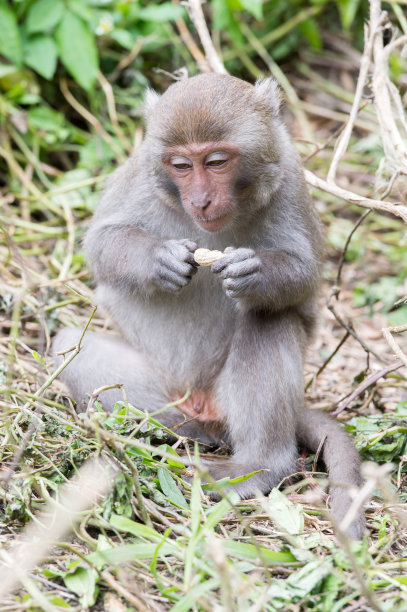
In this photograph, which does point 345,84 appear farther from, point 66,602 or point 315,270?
point 66,602

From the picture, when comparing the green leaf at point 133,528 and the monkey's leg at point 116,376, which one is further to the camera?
the monkey's leg at point 116,376

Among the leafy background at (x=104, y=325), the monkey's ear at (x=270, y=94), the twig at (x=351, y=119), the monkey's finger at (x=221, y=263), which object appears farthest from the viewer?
the twig at (x=351, y=119)

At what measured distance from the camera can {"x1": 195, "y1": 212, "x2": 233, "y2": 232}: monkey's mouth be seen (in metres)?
4.88

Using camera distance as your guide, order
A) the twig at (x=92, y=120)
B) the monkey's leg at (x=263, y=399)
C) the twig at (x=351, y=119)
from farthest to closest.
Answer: the twig at (x=92, y=120)
the twig at (x=351, y=119)
the monkey's leg at (x=263, y=399)

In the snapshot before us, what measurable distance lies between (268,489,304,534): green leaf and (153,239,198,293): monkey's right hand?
137 cm

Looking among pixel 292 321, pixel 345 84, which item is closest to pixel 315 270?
pixel 292 321

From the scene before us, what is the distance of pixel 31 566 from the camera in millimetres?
3676

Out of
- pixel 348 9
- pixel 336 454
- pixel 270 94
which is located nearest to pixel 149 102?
pixel 270 94

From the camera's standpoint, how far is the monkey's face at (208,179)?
190 inches

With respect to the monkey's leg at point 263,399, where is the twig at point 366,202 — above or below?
above

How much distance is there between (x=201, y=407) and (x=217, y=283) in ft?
2.94

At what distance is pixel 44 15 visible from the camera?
25.9 feet

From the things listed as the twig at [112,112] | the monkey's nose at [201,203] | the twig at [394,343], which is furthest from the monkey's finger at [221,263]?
the twig at [112,112]

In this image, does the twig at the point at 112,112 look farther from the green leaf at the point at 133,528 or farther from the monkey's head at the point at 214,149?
the green leaf at the point at 133,528
